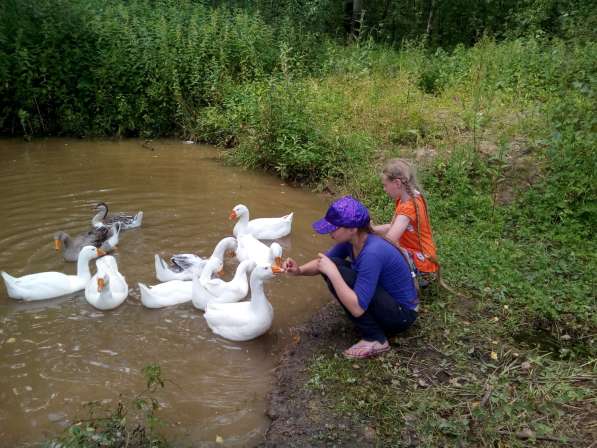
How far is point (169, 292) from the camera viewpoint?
4887mm

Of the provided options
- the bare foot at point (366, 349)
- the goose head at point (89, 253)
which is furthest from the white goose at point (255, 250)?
the bare foot at point (366, 349)

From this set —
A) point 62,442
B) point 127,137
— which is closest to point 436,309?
point 62,442

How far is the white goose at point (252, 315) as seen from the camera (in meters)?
4.28

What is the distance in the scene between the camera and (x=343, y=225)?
369cm

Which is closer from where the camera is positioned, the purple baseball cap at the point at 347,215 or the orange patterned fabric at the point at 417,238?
the purple baseball cap at the point at 347,215

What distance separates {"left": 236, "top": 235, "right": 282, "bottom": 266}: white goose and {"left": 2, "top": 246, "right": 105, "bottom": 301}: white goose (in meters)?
1.61

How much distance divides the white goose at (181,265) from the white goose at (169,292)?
Answer: 0.19 metres

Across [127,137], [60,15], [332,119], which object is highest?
[60,15]

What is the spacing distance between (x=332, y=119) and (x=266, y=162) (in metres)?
1.29

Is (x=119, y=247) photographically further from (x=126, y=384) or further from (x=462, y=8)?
(x=462, y=8)

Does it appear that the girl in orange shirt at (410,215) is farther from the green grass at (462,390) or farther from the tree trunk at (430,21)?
the tree trunk at (430,21)

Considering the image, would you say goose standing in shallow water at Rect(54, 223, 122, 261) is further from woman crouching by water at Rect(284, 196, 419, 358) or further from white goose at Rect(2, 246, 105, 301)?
woman crouching by water at Rect(284, 196, 419, 358)

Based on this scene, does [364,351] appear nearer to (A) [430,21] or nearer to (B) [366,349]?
(B) [366,349]

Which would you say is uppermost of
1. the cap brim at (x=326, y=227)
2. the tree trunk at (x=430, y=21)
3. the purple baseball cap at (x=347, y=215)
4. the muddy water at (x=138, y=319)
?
the tree trunk at (x=430, y=21)
